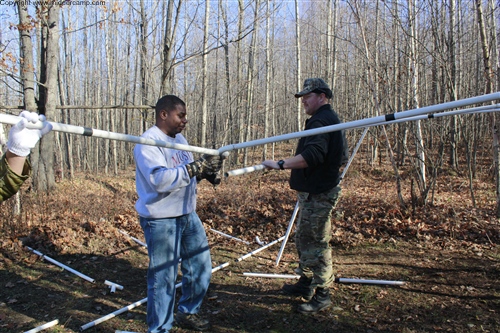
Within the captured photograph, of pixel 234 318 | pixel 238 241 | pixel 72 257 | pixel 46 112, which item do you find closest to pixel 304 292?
pixel 234 318

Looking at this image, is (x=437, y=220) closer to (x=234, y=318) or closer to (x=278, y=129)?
(x=234, y=318)

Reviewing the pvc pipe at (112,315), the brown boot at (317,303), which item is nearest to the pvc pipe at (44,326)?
the pvc pipe at (112,315)

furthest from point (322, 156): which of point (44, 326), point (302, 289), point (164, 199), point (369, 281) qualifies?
point (44, 326)

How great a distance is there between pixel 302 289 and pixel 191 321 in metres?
1.31

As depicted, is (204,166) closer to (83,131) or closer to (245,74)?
(83,131)

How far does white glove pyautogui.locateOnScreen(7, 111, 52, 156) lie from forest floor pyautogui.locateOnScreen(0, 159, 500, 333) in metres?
2.31

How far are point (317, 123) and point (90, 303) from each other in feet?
10.7

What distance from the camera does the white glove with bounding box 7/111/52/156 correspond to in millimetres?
1975

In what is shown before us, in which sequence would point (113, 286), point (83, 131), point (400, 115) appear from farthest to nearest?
point (113, 286) → point (400, 115) → point (83, 131)

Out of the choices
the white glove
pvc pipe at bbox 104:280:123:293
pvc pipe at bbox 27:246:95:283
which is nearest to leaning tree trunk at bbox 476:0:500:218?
pvc pipe at bbox 104:280:123:293

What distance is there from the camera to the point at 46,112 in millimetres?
9492

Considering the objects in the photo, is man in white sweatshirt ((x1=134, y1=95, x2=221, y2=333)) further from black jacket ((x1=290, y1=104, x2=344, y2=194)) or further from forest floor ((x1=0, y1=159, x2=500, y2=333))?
black jacket ((x1=290, y1=104, x2=344, y2=194))

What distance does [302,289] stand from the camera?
4078mm

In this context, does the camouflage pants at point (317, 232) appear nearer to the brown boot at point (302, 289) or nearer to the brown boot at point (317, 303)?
the brown boot at point (317, 303)
